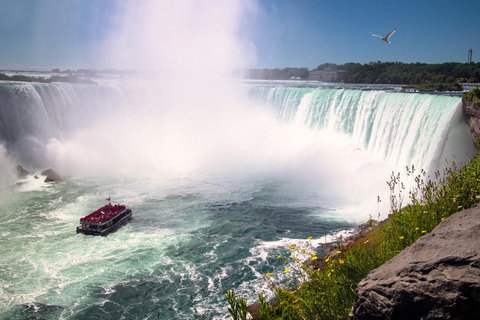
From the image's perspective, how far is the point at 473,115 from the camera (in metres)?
15.1

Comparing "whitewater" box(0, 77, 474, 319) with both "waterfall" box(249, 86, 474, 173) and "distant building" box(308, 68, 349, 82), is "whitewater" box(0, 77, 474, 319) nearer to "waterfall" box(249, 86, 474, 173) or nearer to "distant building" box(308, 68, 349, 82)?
"waterfall" box(249, 86, 474, 173)

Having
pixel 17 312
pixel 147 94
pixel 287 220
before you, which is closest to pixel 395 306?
pixel 17 312

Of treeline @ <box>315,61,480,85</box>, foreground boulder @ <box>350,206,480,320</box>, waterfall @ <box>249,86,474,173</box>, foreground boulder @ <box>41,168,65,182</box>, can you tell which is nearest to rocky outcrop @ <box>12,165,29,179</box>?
foreground boulder @ <box>41,168,65,182</box>

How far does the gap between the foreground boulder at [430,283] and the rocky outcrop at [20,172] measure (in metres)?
26.9

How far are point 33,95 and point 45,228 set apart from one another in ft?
56.8

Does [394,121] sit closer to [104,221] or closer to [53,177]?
[104,221]

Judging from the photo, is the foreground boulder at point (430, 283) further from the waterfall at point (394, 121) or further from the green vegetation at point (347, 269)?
the waterfall at point (394, 121)

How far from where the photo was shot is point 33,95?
1122 inches

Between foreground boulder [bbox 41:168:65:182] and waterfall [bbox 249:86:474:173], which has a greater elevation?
waterfall [bbox 249:86:474:173]

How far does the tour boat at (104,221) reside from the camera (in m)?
15.2

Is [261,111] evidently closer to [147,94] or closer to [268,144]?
[268,144]

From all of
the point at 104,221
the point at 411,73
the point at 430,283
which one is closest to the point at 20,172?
the point at 104,221

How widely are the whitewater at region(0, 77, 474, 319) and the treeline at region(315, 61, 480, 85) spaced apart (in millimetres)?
13167

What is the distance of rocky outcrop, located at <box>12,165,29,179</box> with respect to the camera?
24453 mm
